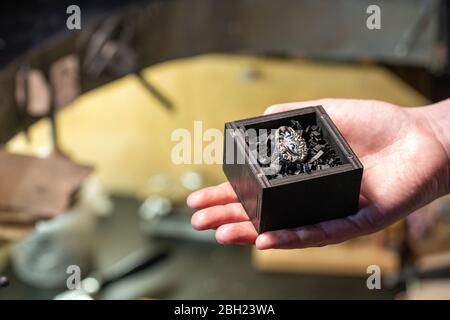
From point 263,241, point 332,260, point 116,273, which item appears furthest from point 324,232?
point 332,260

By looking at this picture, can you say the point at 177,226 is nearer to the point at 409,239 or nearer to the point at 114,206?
the point at 114,206

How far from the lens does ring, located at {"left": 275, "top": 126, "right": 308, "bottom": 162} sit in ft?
3.72

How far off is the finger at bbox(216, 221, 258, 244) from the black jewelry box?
0.04 feet

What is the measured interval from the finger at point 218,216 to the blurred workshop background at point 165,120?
11cm

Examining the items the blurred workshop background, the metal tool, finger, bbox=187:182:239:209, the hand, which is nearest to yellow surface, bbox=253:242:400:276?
the blurred workshop background

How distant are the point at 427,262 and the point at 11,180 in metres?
1.27

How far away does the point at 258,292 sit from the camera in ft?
5.93

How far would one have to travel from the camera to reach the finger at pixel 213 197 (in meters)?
1.19

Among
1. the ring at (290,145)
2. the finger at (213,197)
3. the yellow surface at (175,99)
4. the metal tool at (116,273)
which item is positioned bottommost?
the metal tool at (116,273)

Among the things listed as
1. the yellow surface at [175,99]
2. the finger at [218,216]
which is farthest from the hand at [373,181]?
the yellow surface at [175,99]

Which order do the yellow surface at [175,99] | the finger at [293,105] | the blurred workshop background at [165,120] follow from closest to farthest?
the finger at [293,105] < the blurred workshop background at [165,120] < the yellow surface at [175,99]

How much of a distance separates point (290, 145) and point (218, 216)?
14cm

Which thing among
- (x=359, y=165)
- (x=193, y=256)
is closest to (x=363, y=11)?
(x=359, y=165)

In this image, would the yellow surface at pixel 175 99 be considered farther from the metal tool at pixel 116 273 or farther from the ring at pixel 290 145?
the ring at pixel 290 145
